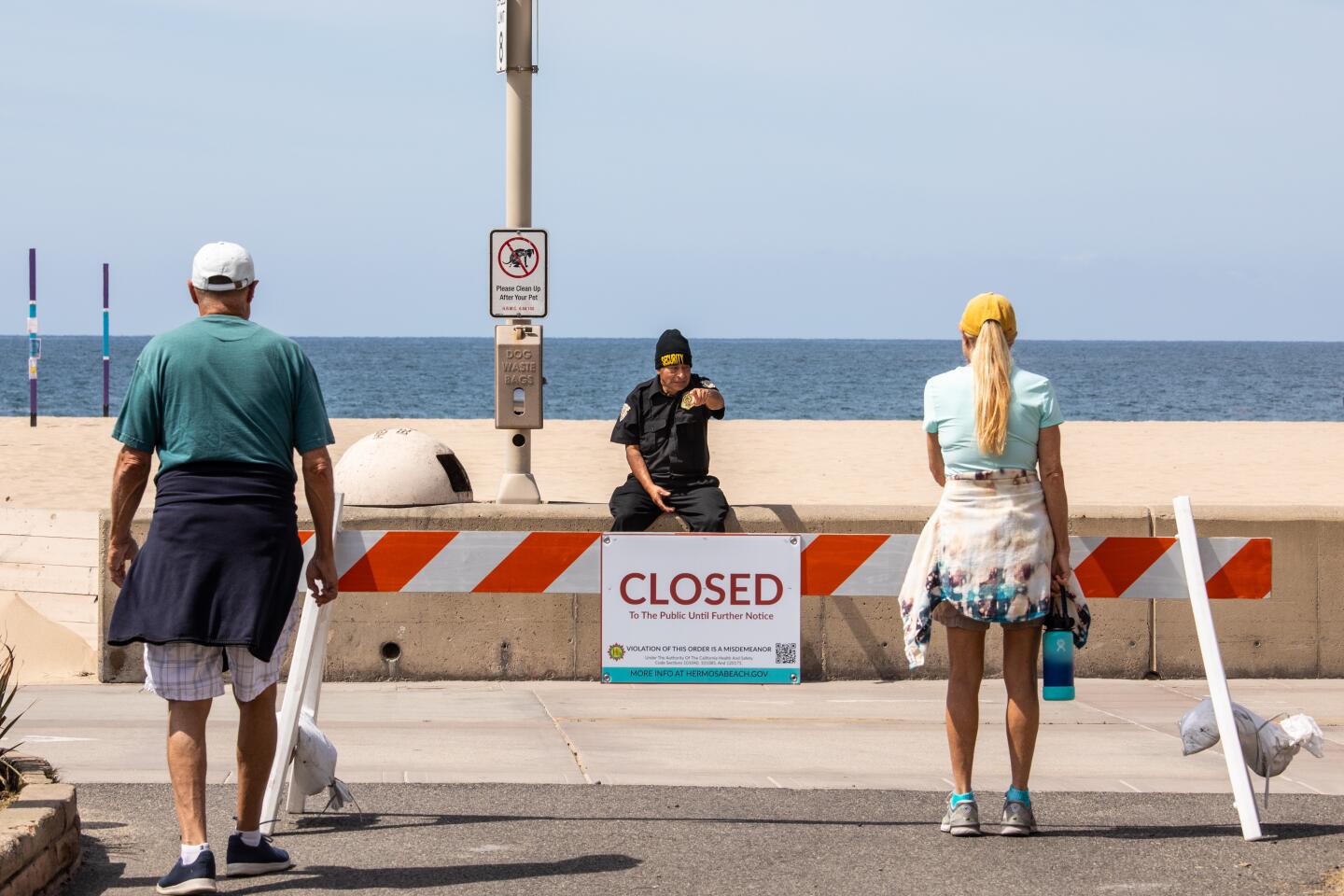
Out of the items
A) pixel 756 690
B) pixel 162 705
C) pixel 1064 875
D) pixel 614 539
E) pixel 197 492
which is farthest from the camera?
pixel 756 690

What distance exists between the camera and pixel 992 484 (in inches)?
225

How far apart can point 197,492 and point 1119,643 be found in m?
5.73

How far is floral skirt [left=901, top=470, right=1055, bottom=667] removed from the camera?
18.7ft

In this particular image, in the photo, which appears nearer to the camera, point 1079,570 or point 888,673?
point 1079,570

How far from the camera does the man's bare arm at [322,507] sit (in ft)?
17.0

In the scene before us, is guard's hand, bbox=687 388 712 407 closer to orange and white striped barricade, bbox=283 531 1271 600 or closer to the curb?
orange and white striped barricade, bbox=283 531 1271 600

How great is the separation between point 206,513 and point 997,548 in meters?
2.41

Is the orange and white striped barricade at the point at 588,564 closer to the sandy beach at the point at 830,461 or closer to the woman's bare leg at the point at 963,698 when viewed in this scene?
the woman's bare leg at the point at 963,698

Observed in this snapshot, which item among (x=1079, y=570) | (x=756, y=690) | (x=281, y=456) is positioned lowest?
(x=756, y=690)

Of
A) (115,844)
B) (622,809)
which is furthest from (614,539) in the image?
(115,844)

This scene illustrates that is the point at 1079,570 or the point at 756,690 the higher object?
the point at 1079,570

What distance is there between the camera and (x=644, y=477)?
9094 millimetres

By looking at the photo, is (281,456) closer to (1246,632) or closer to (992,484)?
(992,484)

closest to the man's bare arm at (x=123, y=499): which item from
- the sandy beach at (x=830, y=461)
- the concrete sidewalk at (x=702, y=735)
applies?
the concrete sidewalk at (x=702, y=735)
